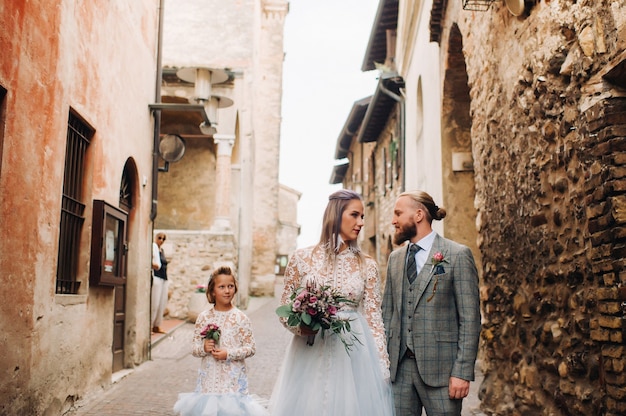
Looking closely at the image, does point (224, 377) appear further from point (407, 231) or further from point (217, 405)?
point (407, 231)

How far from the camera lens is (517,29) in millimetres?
5211

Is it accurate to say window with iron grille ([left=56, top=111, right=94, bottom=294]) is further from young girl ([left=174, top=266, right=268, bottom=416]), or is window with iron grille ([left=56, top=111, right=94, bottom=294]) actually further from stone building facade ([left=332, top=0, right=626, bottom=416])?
stone building facade ([left=332, top=0, right=626, bottom=416])

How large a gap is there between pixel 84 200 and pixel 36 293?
1847 mm

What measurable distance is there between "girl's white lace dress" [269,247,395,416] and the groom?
6.7 inches

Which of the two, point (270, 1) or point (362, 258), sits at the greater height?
point (270, 1)

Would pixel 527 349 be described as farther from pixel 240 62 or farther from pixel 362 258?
pixel 240 62

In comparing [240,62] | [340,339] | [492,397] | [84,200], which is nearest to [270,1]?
[240,62]

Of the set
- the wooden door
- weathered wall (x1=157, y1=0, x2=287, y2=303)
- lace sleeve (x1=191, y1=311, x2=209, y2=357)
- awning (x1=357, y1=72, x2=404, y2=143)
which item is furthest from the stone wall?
lace sleeve (x1=191, y1=311, x2=209, y2=357)

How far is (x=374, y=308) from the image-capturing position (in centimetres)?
324

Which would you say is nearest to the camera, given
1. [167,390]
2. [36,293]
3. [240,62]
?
[36,293]

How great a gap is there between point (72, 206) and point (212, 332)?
2503mm

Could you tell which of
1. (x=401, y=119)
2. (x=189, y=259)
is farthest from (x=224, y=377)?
(x=189, y=259)

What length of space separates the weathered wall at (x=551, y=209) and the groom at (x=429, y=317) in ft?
2.99

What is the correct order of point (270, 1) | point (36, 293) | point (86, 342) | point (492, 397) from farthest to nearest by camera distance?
point (270, 1) → point (86, 342) → point (492, 397) → point (36, 293)
